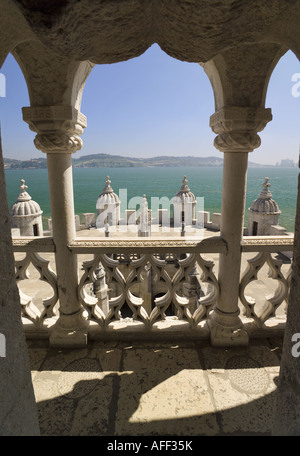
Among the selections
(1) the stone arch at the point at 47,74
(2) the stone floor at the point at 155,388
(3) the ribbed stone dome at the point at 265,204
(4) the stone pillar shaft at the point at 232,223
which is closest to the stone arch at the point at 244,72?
(4) the stone pillar shaft at the point at 232,223

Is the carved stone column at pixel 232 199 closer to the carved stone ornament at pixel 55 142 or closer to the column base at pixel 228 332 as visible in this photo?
the column base at pixel 228 332

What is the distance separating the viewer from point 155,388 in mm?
2152

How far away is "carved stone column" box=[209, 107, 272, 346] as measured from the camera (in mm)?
2395

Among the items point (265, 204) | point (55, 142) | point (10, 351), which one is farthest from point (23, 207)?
point (10, 351)

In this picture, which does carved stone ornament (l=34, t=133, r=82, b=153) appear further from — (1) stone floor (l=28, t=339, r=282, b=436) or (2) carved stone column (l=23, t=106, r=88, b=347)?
(1) stone floor (l=28, t=339, r=282, b=436)

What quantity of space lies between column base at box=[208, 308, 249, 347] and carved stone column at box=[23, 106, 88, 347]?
1.40 meters

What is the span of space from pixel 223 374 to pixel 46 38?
2.63 meters

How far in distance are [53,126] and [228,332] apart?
274 centimetres

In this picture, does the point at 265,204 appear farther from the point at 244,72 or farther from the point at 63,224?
the point at 63,224

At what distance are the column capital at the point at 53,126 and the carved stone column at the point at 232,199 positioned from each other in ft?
4.73
